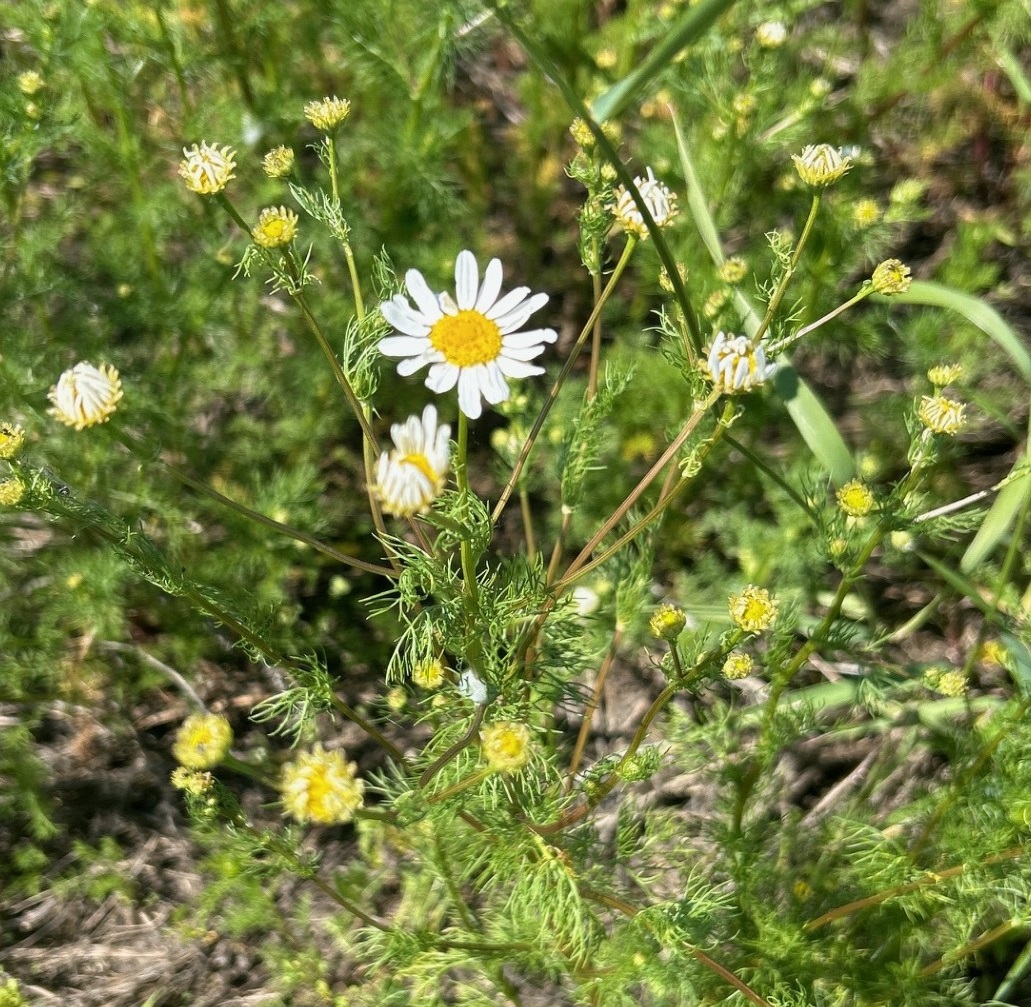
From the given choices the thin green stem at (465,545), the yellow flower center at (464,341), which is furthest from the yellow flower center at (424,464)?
the yellow flower center at (464,341)

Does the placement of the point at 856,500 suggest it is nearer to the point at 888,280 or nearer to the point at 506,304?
the point at 888,280

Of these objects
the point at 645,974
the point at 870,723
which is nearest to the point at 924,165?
the point at 870,723

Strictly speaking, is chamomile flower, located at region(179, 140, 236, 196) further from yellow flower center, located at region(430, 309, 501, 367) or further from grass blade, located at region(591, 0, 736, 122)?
grass blade, located at region(591, 0, 736, 122)

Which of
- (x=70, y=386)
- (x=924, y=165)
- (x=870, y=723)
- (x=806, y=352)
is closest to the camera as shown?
(x=70, y=386)

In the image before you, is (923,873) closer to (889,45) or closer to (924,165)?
(924,165)

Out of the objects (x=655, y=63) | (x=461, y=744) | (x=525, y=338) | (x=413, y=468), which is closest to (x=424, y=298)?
(x=525, y=338)
